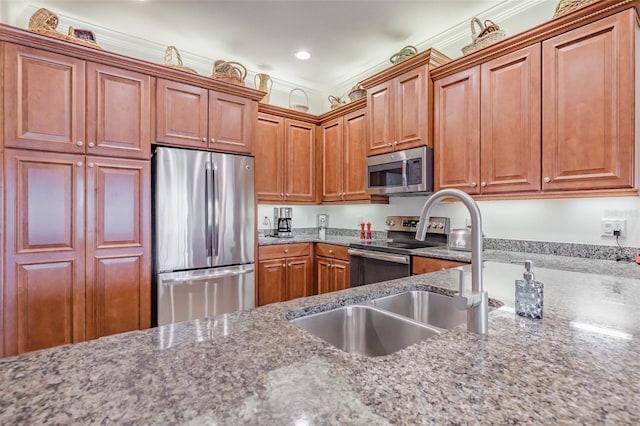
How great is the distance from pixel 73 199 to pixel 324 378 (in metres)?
2.35

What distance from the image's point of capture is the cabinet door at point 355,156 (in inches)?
133

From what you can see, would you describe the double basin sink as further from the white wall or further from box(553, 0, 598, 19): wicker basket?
box(553, 0, 598, 19): wicker basket

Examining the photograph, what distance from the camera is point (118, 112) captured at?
2338mm

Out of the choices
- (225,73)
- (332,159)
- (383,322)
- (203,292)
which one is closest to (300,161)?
(332,159)

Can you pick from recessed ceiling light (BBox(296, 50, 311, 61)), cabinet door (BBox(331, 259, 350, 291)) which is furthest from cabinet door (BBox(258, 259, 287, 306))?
recessed ceiling light (BBox(296, 50, 311, 61))

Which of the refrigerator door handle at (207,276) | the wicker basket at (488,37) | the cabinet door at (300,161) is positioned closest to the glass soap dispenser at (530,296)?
the wicker basket at (488,37)

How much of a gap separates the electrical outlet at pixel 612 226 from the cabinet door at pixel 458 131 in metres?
0.78

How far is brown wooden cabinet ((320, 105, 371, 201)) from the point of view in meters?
3.40

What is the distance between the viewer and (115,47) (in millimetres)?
2951

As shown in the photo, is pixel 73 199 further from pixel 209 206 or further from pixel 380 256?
pixel 380 256

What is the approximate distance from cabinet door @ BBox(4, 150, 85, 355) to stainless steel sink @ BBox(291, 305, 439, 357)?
6.54ft

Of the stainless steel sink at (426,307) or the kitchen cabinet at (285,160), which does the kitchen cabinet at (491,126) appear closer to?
the stainless steel sink at (426,307)

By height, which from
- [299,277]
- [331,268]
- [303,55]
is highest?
[303,55]

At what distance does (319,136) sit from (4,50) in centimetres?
277
